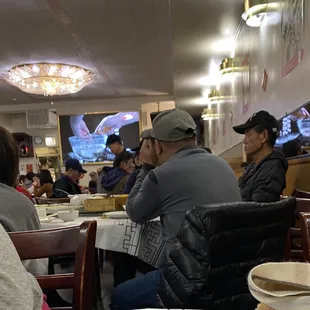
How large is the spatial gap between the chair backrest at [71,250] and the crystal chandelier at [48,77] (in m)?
5.62

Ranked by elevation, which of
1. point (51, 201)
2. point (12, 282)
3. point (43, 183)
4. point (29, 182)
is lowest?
point (29, 182)

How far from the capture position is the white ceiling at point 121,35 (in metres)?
4.13

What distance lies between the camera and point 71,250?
3.78ft

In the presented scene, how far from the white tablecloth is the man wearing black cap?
75 cm

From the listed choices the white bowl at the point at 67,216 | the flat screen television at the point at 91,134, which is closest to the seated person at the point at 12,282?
the white bowl at the point at 67,216

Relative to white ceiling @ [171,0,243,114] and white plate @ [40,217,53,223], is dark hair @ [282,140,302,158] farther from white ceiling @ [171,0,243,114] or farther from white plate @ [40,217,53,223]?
white plate @ [40,217,53,223]

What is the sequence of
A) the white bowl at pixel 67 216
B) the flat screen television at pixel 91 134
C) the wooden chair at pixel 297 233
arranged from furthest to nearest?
the flat screen television at pixel 91 134 → the white bowl at pixel 67 216 → the wooden chair at pixel 297 233

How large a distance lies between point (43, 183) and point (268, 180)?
552cm

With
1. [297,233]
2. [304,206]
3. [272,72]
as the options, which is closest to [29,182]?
[272,72]

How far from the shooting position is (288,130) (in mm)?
2957

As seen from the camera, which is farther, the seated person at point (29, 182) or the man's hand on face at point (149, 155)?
the seated person at point (29, 182)

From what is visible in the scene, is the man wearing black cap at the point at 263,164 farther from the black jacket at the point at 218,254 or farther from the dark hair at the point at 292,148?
the black jacket at the point at 218,254

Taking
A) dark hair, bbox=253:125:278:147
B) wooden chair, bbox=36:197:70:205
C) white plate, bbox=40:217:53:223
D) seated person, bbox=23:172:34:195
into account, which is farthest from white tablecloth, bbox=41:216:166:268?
seated person, bbox=23:172:34:195

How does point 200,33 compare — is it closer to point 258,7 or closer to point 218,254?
point 258,7
